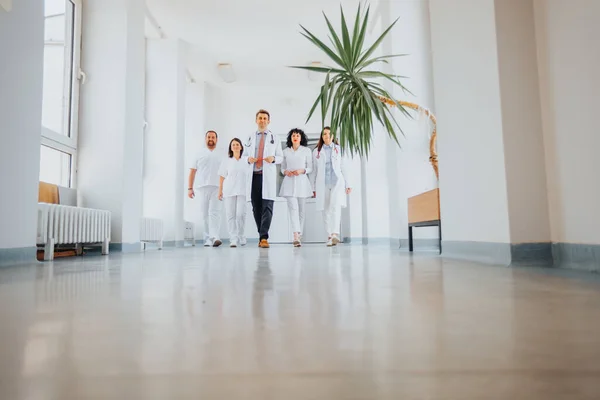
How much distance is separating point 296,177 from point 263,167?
528 millimetres

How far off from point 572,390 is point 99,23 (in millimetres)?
5264

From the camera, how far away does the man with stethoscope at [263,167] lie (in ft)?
18.3

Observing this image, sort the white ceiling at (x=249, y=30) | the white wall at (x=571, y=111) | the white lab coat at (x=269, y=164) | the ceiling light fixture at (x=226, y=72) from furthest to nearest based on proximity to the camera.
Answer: the ceiling light fixture at (x=226, y=72), the white ceiling at (x=249, y=30), the white lab coat at (x=269, y=164), the white wall at (x=571, y=111)

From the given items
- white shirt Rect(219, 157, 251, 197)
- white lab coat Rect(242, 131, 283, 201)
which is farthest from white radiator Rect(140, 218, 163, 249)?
white lab coat Rect(242, 131, 283, 201)

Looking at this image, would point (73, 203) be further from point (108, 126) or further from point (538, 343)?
point (538, 343)

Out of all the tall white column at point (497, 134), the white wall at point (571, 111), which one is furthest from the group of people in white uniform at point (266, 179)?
the white wall at point (571, 111)

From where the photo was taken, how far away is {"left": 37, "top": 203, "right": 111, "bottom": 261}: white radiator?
3023 mm

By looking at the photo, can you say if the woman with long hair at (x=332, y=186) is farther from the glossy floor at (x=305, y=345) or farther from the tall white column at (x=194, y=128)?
the glossy floor at (x=305, y=345)

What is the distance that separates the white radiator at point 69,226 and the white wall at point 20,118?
237 mm

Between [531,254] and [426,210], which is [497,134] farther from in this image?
[426,210]

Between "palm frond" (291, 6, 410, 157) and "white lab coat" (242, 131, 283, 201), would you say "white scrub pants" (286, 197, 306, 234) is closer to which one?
"white lab coat" (242, 131, 283, 201)

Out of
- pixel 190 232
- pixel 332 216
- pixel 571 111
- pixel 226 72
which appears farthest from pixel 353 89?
pixel 226 72

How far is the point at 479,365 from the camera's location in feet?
1.35

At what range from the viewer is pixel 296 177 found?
594 centimetres
